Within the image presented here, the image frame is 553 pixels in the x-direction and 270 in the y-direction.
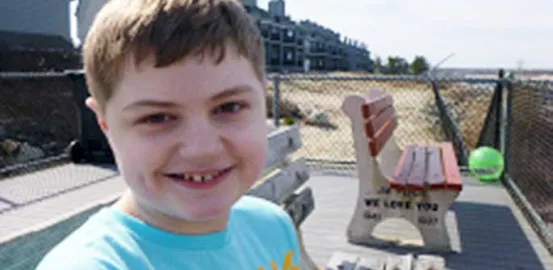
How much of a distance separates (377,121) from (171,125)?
3.94 metres

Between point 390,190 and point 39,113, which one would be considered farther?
point 39,113

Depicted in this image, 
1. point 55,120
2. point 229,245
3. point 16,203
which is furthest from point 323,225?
point 55,120

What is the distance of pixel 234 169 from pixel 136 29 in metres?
0.37

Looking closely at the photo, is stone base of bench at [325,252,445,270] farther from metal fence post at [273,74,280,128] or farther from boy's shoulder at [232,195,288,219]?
metal fence post at [273,74,280,128]

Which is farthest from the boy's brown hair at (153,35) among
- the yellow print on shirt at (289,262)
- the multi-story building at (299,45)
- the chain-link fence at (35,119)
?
the multi-story building at (299,45)

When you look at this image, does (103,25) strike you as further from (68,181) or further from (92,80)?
(68,181)

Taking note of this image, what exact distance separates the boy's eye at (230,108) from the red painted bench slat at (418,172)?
3551mm

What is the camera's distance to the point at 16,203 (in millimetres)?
6266

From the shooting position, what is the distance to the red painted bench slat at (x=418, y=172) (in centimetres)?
459

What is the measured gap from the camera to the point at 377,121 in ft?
16.3

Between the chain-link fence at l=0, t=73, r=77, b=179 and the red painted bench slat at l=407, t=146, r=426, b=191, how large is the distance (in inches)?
279

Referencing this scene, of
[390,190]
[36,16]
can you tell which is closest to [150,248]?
[390,190]

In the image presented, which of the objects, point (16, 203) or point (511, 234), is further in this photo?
point (16, 203)

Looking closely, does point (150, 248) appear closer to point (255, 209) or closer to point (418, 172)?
point (255, 209)
